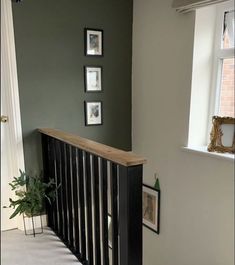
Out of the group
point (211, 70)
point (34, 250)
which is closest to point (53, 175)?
point (34, 250)

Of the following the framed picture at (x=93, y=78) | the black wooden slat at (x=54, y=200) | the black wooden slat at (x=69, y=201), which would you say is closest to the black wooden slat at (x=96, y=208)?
the black wooden slat at (x=69, y=201)

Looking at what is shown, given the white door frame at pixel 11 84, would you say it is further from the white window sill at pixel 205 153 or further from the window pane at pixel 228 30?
the window pane at pixel 228 30

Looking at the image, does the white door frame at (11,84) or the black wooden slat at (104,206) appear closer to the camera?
the black wooden slat at (104,206)

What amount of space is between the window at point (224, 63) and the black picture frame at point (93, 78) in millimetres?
1109

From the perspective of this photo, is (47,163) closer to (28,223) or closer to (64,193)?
(64,193)

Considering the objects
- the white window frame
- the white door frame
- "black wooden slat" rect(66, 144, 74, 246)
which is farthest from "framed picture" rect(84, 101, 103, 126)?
the white window frame

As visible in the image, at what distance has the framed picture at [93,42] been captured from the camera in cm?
270

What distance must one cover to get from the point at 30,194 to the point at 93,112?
1013mm

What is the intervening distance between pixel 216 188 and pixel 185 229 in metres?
0.57

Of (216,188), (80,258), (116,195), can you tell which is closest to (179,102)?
(216,188)

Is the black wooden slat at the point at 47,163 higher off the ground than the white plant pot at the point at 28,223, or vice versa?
the black wooden slat at the point at 47,163

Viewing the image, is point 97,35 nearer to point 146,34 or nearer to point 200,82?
point 146,34

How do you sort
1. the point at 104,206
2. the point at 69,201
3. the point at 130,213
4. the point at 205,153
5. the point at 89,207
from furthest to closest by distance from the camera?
1. the point at 205,153
2. the point at 69,201
3. the point at 89,207
4. the point at 104,206
5. the point at 130,213

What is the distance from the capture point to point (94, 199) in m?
1.71
